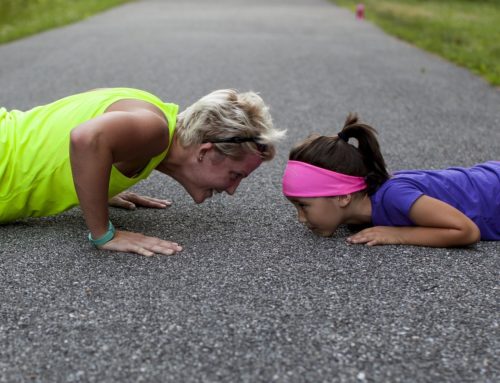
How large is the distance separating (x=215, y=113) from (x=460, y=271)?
1.25 m

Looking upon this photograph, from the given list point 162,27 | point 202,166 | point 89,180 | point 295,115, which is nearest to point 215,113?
point 202,166

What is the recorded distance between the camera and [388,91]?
7.44m

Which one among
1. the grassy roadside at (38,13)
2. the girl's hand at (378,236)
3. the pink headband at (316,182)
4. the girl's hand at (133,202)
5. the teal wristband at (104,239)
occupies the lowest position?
the grassy roadside at (38,13)

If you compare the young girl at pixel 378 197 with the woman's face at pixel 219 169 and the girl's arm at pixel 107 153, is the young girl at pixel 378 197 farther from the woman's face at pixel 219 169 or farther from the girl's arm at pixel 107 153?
the girl's arm at pixel 107 153

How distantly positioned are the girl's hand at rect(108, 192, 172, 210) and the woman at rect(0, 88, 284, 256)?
1.41 feet

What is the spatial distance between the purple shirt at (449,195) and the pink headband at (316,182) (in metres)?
0.17

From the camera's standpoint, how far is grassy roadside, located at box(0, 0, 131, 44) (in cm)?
1238

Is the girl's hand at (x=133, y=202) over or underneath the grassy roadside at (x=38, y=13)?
over

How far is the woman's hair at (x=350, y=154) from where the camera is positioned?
3111mm

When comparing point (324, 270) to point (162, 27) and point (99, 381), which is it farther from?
point (162, 27)

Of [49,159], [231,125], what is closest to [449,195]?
[231,125]

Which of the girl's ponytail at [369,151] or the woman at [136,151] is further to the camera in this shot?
the girl's ponytail at [369,151]

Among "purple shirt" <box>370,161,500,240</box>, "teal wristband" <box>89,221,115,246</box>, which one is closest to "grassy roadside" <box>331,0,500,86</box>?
"purple shirt" <box>370,161,500,240</box>

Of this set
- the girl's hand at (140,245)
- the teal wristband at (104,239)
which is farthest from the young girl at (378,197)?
the teal wristband at (104,239)
